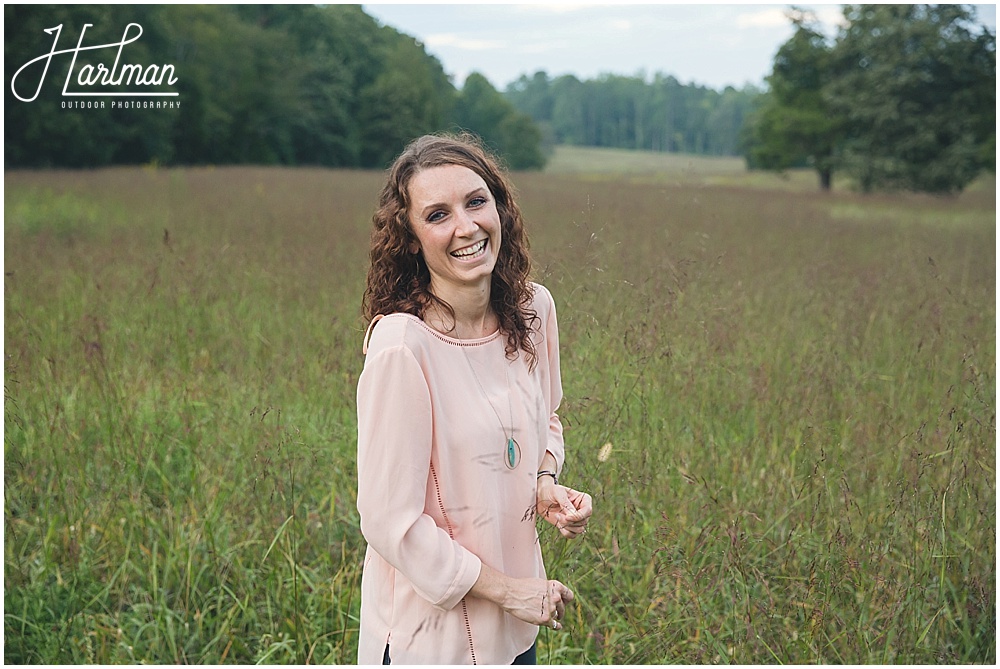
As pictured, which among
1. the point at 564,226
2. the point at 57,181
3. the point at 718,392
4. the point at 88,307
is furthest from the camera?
the point at 57,181

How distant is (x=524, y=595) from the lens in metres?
1.24

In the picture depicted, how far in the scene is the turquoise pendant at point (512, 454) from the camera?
129cm

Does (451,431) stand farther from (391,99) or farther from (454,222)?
(391,99)

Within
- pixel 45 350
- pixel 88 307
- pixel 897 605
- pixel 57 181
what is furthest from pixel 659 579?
pixel 57 181

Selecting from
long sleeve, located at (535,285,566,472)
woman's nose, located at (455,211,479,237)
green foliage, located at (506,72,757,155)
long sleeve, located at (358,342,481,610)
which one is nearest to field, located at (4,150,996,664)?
long sleeve, located at (535,285,566,472)

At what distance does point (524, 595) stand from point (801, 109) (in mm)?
31667

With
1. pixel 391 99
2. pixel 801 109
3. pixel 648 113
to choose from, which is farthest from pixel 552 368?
pixel 648 113

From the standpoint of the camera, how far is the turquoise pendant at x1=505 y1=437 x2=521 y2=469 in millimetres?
1291

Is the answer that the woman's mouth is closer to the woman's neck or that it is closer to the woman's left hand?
the woman's neck

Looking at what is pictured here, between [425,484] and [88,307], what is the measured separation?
3343 millimetres

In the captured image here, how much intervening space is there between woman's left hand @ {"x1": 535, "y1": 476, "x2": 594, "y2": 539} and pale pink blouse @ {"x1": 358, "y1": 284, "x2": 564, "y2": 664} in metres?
0.05

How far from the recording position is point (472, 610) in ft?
4.22

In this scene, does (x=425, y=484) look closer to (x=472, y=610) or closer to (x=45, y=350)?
(x=472, y=610)

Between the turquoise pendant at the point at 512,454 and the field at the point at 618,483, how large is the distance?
0.47 m
